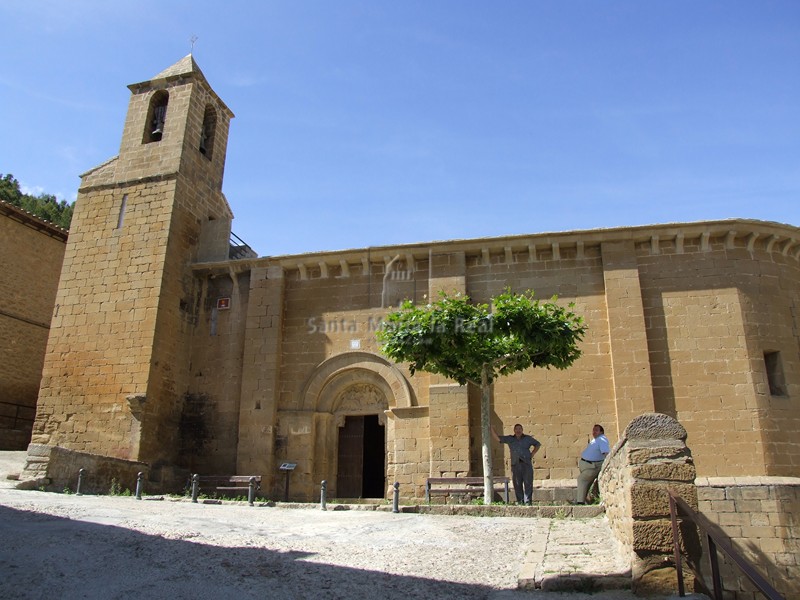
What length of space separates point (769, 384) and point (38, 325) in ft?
66.9

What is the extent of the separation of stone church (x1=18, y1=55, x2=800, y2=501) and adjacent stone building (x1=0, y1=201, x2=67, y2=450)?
3.57 m

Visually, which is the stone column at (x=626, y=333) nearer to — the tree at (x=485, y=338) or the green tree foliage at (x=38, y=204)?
the tree at (x=485, y=338)

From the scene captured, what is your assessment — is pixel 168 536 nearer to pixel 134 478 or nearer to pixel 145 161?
pixel 134 478

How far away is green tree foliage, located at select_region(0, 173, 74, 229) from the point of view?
1189 inches

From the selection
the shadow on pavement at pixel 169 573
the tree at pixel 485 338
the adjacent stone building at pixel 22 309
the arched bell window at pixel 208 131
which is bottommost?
the shadow on pavement at pixel 169 573

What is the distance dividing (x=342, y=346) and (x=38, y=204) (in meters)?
22.2

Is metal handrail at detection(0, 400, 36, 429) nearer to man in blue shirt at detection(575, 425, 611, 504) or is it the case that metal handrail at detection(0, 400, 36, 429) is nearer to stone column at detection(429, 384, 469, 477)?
stone column at detection(429, 384, 469, 477)

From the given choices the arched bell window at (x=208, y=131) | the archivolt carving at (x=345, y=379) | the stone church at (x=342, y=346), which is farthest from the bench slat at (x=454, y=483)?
the arched bell window at (x=208, y=131)

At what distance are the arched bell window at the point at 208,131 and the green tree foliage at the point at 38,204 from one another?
1311 centimetres

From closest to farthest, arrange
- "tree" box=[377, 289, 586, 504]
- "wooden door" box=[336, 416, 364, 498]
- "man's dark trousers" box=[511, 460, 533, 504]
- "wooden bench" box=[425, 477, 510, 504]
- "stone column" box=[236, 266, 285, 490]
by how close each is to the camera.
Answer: "man's dark trousers" box=[511, 460, 533, 504]
"tree" box=[377, 289, 586, 504]
"wooden bench" box=[425, 477, 510, 504]
"stone column" box=[236, 266, 285, 490]
"wooden door" box=[336, 416, 364, 498]

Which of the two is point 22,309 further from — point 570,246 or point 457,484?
point 570,246

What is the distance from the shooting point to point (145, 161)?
18.2 m

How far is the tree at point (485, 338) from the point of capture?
39.2 ft

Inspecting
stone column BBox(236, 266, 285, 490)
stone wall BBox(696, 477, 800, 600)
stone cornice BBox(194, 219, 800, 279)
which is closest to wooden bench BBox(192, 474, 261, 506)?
stone column BBox(236, 266, 285, 490)
